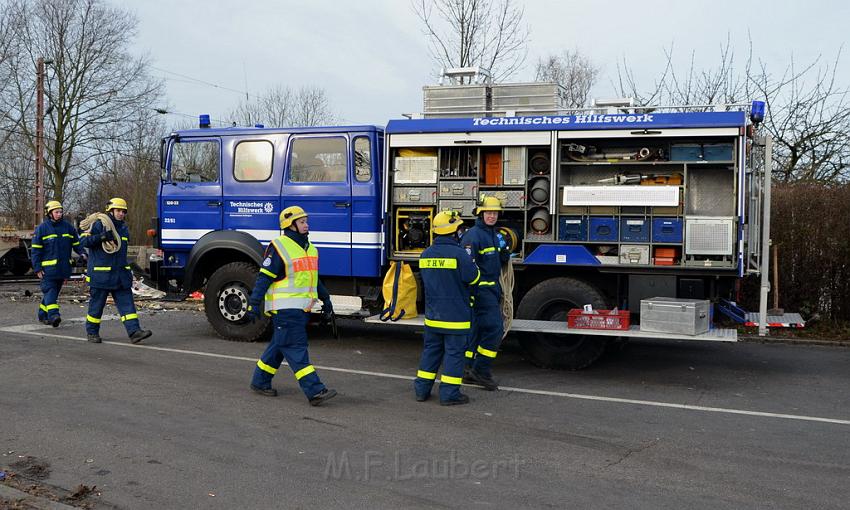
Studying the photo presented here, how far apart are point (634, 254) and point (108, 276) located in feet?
20.9

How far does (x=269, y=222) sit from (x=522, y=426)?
15.8 ft

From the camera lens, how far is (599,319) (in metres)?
7.81

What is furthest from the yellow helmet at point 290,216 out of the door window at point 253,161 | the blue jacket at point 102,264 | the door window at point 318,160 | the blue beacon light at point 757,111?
the blue beacon light at point 757,111

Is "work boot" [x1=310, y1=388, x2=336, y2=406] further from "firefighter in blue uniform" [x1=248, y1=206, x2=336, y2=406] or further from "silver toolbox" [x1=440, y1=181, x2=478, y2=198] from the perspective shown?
"silver toolbox" [x1=440, y1=181, x2=478, y2=198]

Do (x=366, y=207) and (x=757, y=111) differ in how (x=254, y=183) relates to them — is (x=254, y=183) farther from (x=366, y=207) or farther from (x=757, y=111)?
(x=757, y=111)

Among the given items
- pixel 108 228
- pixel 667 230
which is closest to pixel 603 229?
pixel 667 230

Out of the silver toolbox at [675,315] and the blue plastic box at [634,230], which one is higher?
the blue plastic box at [634,230]

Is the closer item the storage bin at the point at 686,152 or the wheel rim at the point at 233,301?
the storage bin at the point at 686,152

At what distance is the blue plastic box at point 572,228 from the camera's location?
8.31 metres

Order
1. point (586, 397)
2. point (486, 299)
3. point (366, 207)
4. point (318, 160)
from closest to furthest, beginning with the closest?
1. point (586, 397)
2. point (486, 299)
3. point (366, 207)
4. point (318, 160)

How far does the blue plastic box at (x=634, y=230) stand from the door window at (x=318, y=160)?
3366mm

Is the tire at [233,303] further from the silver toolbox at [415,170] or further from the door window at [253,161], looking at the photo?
the silver toolbox at [415,170]

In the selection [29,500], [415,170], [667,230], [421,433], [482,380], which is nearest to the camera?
[29,500]

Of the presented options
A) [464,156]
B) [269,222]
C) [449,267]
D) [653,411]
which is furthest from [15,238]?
[653,411]
